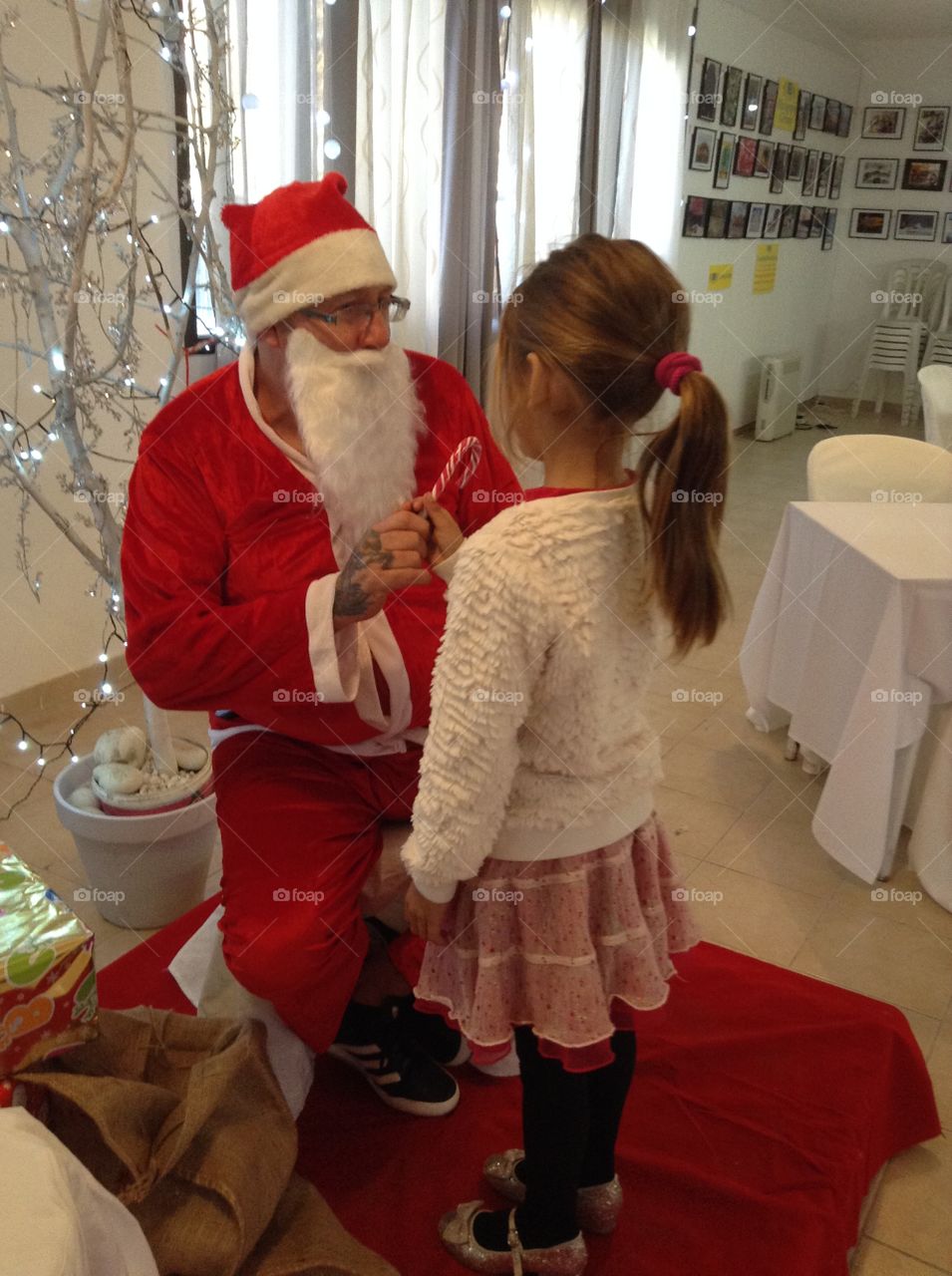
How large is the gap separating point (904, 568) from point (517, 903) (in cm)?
138

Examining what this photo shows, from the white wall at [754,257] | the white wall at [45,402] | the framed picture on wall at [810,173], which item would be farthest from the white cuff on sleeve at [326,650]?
the framed picture on wall at [810,173]

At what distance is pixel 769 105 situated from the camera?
681 centimetres

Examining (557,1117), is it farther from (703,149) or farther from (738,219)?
(738,219)

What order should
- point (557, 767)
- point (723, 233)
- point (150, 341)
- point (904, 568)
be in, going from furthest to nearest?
point (723, 233), point (150, 341), point (904, 568), point (557, 767)

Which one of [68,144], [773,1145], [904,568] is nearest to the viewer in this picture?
[773,1145]

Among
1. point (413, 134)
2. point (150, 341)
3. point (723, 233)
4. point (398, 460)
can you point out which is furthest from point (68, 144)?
point (723, 233)

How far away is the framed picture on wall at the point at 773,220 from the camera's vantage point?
721 cm

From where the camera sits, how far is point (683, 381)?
1.06 metres

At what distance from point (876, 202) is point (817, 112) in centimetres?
96

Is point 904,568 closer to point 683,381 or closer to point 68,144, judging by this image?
point 683,381

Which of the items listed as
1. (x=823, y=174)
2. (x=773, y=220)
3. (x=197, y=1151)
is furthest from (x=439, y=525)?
(x=823, y=174)

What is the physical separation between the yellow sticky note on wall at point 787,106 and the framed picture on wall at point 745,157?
1.19 feet

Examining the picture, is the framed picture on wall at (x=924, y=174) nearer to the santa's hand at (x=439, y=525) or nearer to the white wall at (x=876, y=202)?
the white wall at (x=876, y=202)

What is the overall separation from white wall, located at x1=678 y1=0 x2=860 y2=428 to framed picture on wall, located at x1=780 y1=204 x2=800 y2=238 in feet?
0.17
